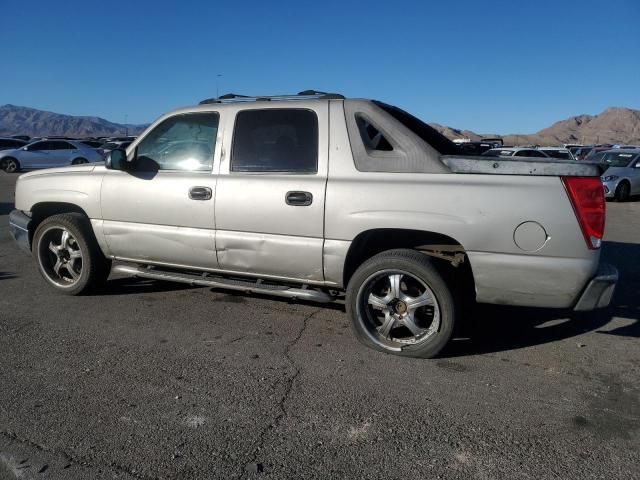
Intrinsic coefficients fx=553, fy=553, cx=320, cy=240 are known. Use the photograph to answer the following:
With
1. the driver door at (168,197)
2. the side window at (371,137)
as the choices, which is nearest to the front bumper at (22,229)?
the driver door at (168,197)

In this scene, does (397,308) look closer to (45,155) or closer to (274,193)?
(274,193)

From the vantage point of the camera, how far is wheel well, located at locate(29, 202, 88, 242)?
5.47 metres

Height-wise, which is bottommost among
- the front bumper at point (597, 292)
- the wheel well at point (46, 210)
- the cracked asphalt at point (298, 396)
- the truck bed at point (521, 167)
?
the cracked asphalt at point (298, 396)

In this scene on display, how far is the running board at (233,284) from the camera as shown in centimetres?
438

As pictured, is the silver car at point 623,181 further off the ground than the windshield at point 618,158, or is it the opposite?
the windshield at point 618,158

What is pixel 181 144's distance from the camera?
16.1 feet

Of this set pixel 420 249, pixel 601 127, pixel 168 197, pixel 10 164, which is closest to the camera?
pixel 420 249

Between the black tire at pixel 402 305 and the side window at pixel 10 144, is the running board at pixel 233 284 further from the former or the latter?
the side window at pixel 10 144

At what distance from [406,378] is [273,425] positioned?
105 centimetres

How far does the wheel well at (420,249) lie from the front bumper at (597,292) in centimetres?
76

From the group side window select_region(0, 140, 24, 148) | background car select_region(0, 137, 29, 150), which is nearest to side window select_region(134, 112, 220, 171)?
background car select_region(0, 137, 29, 150)

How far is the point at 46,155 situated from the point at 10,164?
164 centimetres

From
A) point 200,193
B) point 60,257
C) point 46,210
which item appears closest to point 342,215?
point 200,193

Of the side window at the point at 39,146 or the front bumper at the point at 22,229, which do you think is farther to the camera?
the side window at the point at 39,146
